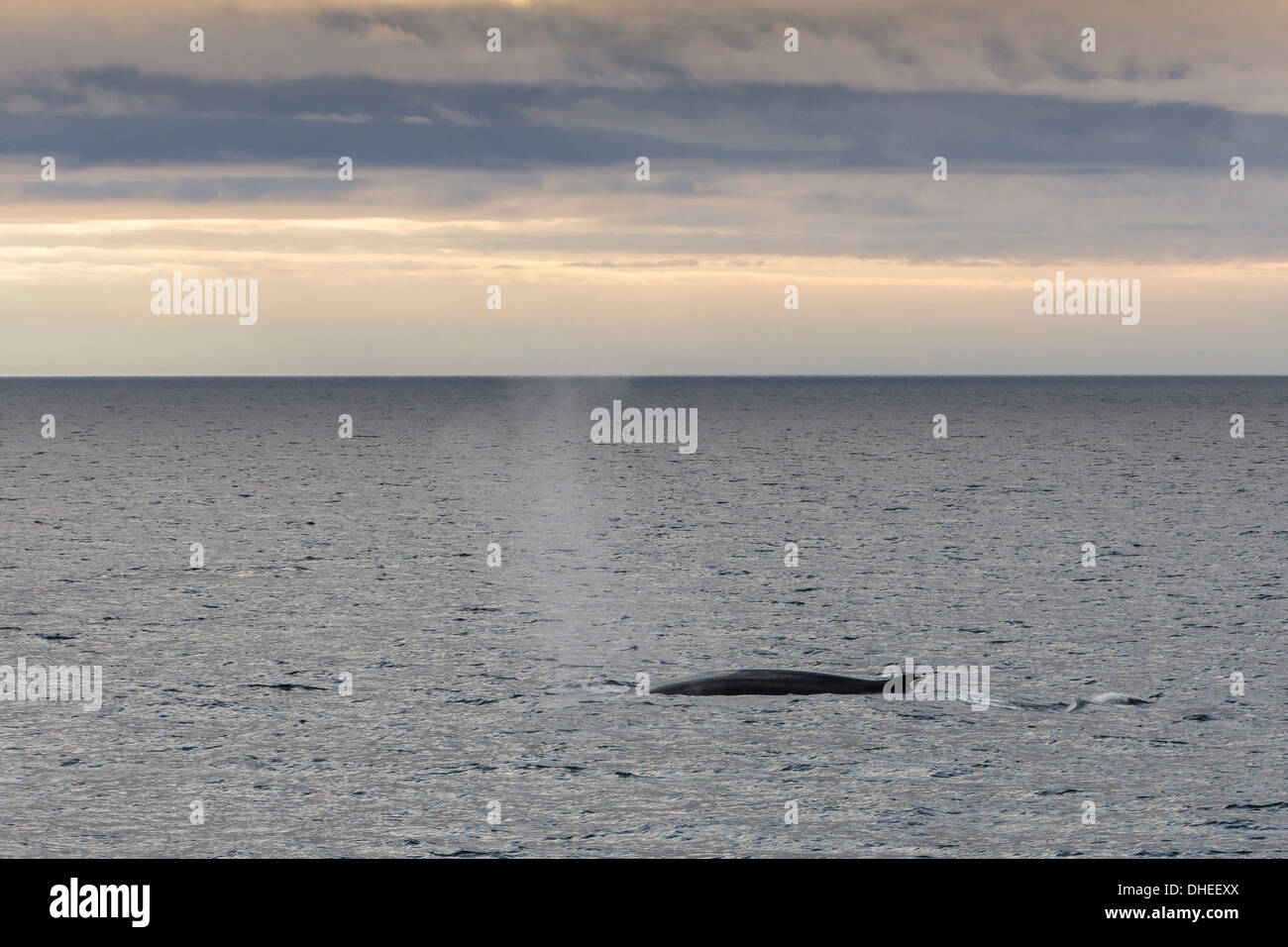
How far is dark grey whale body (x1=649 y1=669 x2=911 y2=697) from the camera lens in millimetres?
26438

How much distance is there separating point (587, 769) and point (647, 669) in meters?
8.07

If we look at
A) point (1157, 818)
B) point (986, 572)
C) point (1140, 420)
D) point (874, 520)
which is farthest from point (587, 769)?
point (1140, 420)

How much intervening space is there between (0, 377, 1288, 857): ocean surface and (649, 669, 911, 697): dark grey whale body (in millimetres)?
674

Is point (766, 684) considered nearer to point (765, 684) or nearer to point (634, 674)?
point (765, 684)

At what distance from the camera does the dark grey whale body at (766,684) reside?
2644cm

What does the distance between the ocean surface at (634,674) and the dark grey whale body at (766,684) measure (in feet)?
2.21

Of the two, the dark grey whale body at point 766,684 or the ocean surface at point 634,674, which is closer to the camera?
the ocean surface at point 634,674

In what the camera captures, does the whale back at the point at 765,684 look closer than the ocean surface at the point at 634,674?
No

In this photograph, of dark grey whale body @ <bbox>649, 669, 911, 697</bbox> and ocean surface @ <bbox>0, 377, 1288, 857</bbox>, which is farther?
dark grey whale body @ <bbox>649, 669, 911, 697</bbox>

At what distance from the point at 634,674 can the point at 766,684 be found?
10.6 feet

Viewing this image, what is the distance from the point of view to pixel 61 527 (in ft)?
194
